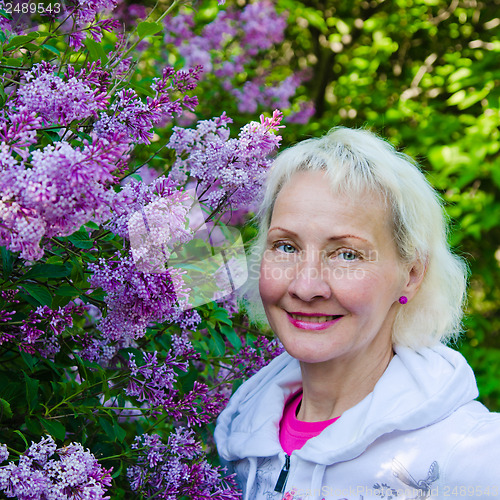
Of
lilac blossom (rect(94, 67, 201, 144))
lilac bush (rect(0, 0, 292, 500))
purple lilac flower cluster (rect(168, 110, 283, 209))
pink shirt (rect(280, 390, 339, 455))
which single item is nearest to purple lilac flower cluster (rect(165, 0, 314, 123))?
lilac bush (rect(0, 0, 292, 500))

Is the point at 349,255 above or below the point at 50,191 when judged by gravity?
below

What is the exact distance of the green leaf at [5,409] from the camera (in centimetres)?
141

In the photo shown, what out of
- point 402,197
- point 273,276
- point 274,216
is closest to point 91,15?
point 274,216

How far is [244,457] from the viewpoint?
1.76m

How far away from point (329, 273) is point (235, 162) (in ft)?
1.23

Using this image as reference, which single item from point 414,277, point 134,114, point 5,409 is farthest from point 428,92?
point 5,409

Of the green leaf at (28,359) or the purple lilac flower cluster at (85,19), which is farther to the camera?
the purple lilac flower cluster at (85,19)

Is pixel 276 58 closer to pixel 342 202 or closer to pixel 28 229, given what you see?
pixel 342 202

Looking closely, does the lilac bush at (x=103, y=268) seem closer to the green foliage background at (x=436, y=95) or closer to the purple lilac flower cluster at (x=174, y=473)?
the purple lilac flower cluster at (x=174, y=473)

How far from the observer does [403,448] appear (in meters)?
1.48

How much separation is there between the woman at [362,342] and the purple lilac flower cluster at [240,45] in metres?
2.59

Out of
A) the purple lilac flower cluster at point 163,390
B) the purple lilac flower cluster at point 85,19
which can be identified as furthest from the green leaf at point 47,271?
the purple lilac flower cluster at point 85,19

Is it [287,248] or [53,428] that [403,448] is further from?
[53,428]

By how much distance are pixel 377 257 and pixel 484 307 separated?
3.75 metres
